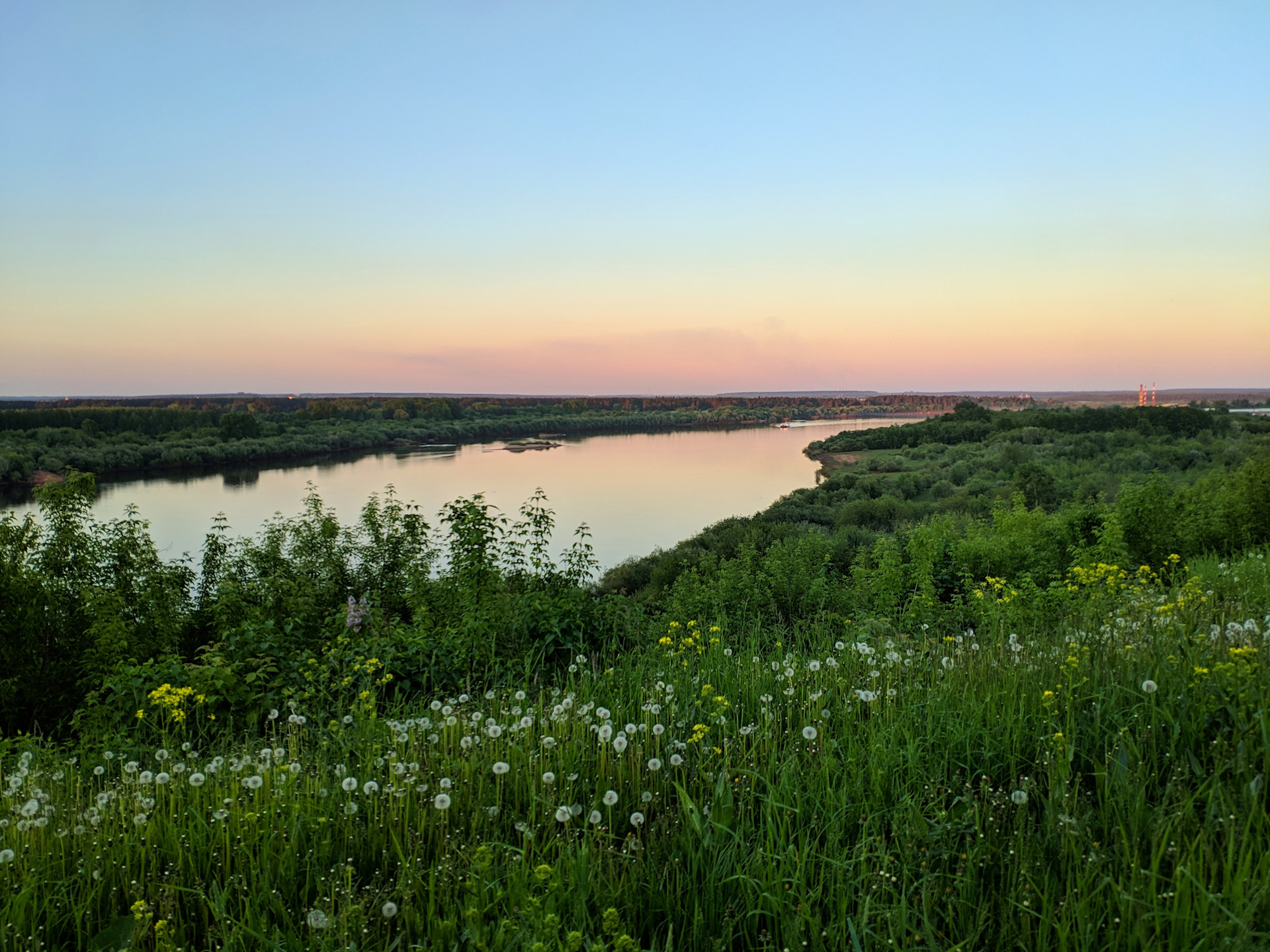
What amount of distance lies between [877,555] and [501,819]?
8.11m

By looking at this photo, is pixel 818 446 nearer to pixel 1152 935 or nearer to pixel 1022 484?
pixel 1022 484

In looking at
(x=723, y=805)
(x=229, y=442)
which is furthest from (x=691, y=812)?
(x=229, y=442)

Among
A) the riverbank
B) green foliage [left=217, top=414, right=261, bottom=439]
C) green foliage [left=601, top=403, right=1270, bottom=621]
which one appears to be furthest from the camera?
green foliage [left=217, top=414, right=261, bottom=439]

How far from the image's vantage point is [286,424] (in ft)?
236

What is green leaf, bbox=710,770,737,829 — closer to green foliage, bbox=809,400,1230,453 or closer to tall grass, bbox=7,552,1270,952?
tall grass, bbox=7,552,1270,952

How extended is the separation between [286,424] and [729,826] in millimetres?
78958

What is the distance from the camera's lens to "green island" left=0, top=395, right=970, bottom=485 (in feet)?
141

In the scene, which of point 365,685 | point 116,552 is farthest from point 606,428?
point 365,685

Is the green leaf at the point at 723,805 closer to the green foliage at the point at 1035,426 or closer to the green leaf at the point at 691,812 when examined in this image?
the green leaf at the point at 691,812

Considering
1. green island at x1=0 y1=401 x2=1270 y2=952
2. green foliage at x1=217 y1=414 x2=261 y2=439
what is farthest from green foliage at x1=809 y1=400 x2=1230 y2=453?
green foliage at x1=217 y1=414 x2=261 y2=439

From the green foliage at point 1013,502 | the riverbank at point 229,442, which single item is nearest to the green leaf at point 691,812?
the green foliage at point 1013,502

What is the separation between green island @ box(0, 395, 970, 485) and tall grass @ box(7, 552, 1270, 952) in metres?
23.3

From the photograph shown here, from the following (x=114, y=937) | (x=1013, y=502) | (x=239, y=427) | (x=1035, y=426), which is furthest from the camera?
(x=239, y=427)

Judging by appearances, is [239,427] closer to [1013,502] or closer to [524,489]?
[524,489]
